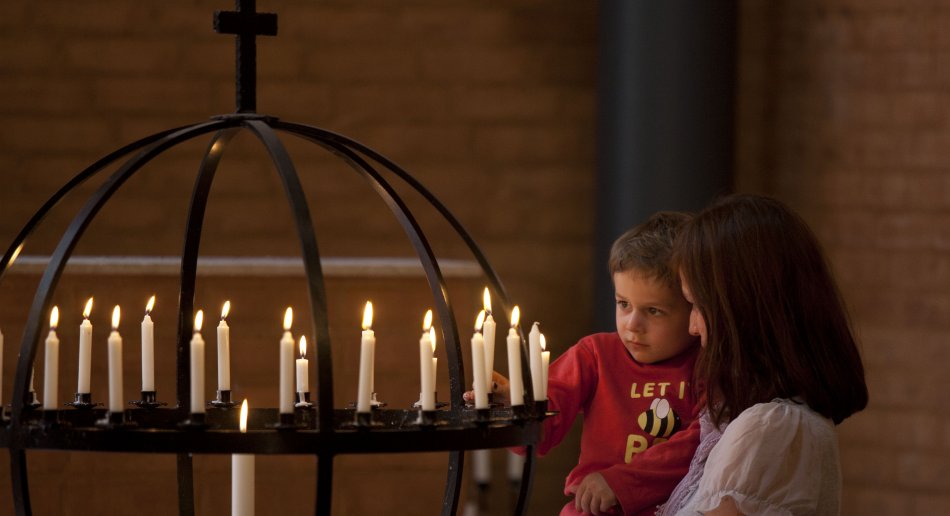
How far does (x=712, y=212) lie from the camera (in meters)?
1.95

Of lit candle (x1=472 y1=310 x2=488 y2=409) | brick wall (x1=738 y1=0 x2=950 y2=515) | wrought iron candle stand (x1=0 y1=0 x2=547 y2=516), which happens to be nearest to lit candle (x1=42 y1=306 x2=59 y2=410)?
wrought iron candle stand (x1=0 y1=0 x2=547 y2=516)

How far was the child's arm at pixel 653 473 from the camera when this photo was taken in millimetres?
2186

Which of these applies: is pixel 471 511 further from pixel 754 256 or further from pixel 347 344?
pixel 754 256

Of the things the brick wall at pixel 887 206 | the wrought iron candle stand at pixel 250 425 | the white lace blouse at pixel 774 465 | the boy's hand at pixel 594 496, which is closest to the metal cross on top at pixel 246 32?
the wrought iron candle stand at pixel 250 425

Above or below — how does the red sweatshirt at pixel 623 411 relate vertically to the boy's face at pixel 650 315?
below

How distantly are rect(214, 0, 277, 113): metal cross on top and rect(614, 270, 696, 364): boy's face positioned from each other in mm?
881

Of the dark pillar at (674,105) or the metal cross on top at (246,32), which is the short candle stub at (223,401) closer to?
the metal cross on top at (246,32)

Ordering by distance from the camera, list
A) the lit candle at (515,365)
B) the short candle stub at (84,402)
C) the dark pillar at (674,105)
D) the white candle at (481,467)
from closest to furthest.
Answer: the lit candle at (515,365) → the short candle stub at (84,402) → the white candle at (481,467) → the dark pillar at (674,105)

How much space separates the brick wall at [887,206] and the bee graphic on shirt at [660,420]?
2.43m

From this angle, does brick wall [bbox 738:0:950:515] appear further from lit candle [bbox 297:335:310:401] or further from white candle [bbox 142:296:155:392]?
white candle [bbox 142:296:155:392]

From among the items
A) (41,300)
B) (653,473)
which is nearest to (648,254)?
(653,473)

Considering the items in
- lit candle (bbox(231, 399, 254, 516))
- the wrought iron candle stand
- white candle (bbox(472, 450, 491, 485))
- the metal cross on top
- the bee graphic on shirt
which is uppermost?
the metal cross on top

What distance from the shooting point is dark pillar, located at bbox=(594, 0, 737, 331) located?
423cm

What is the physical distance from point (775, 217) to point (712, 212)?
0.10 meters
